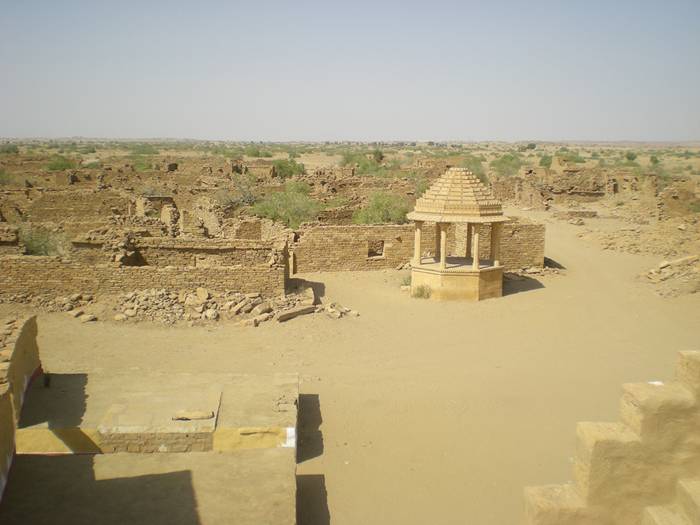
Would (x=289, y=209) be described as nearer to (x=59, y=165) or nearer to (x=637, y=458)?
(x=637, y=458)

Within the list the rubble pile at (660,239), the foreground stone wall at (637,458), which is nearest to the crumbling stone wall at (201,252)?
the foreground stone wall at (637,458)

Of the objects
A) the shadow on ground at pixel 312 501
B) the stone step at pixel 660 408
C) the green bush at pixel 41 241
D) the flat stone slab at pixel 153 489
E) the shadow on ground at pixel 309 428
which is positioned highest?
the stone step at pixel 660 408

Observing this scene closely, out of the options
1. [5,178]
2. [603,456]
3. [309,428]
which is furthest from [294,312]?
[5,178]

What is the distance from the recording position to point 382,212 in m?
20.8

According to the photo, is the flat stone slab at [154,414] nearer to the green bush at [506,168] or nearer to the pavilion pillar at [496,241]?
the pavilion pillar at [496,241]

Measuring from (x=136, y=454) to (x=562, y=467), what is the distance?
496 centimetres

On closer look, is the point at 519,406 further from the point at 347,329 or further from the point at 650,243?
the point at 650,243

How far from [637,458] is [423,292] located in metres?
10.4

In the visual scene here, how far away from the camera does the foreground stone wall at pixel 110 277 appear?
12383 mm

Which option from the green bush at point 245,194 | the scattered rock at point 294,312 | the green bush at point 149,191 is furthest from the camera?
the green bush at point 149,191

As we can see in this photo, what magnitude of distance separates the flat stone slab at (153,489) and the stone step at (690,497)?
3.16 meters

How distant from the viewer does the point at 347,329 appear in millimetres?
11906

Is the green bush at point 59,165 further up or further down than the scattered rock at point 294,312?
further up

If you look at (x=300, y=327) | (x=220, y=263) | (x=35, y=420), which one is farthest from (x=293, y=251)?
(x=35, y=420)
